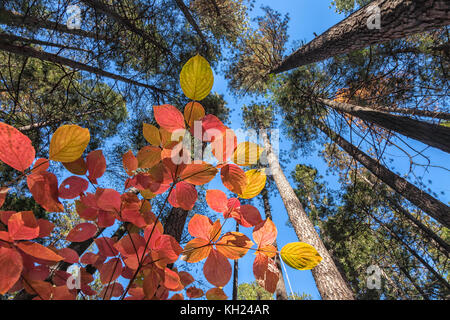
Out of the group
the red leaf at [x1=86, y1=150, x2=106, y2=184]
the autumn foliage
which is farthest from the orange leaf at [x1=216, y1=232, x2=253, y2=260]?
the red leaf at [x1=86, y1=150, x2=106, y2=184]

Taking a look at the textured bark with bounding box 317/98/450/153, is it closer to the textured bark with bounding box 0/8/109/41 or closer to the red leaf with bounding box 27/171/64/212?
the red leaf with bounding box 27/171/64/212

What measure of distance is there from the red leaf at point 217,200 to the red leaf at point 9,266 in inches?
13.2

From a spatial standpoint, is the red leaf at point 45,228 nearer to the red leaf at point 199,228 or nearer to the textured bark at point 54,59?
the red leaf at point 199,228

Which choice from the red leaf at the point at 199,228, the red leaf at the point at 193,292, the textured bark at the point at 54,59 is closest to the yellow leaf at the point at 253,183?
the red leaf at the point at 199,228

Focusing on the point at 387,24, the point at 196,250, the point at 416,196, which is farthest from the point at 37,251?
the point at 416,196

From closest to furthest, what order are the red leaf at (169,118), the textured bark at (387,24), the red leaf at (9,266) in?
the red leaf at (9,266) → the red leaf at (169,118) → the textured bark at (387,24)

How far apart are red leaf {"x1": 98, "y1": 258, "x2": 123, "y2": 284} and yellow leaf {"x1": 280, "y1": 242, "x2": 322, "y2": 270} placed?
1.24 ft

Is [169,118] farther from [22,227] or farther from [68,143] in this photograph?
[22,227]

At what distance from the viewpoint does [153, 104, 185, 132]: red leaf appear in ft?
1.31

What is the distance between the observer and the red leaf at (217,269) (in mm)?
417
